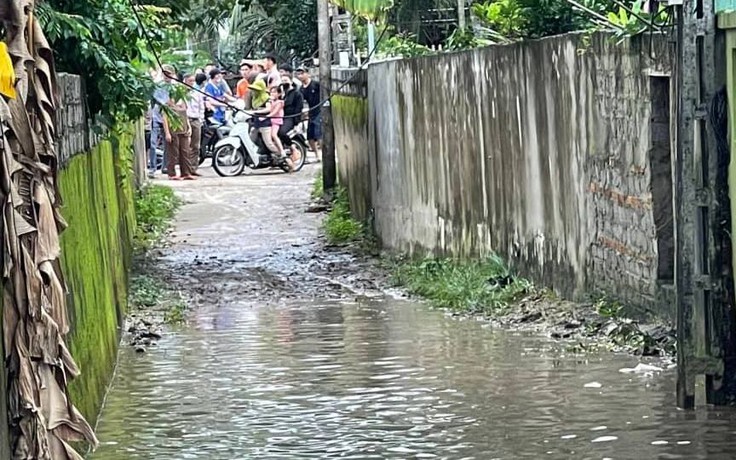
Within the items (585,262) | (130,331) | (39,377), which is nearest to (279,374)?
(130,331)

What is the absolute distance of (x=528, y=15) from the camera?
13117mm

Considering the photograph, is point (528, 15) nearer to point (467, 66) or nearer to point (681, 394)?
point (467, 66)

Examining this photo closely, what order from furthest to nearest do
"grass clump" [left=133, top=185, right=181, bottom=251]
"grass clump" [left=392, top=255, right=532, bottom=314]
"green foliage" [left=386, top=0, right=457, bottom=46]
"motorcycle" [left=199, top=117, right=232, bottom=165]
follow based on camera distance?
"motorcycle" [left=199, top=117, right=232, bottom=165] → "green foliage" [left=386, top=0, right=457, bottom=46] → "grass clump" [left=133, top=185, right=181, bottom=251] → "grass clump" [left=392, top=255, right=532, bottom=314]

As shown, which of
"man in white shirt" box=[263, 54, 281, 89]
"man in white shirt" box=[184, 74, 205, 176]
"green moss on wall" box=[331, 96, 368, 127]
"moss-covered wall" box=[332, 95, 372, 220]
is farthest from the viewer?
"man in white shirt" box=[263, 54, 281, 89]

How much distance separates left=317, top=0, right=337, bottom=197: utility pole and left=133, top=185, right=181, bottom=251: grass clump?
2.19m

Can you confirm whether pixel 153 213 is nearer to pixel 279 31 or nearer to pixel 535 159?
pixel 535 159

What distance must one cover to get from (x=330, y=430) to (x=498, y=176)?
5.91m

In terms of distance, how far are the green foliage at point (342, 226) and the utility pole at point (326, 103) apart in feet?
5.95

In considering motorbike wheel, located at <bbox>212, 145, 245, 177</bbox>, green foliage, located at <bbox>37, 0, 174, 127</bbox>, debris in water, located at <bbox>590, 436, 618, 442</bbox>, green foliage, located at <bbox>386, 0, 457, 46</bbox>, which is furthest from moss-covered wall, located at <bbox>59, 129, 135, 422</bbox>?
motorbike wheel, located at <bbox>212, 145, 245, 177</bbox>

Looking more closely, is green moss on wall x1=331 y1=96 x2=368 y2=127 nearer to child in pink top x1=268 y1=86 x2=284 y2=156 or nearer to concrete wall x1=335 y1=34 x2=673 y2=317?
concrete wall x1=335 y1=34 x2=673 y2=317

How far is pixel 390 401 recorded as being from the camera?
8.77 metres

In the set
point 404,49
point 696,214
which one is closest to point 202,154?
point 404,49

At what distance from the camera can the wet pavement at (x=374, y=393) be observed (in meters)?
7.62

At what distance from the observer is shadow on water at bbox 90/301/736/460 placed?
24.9 ft
